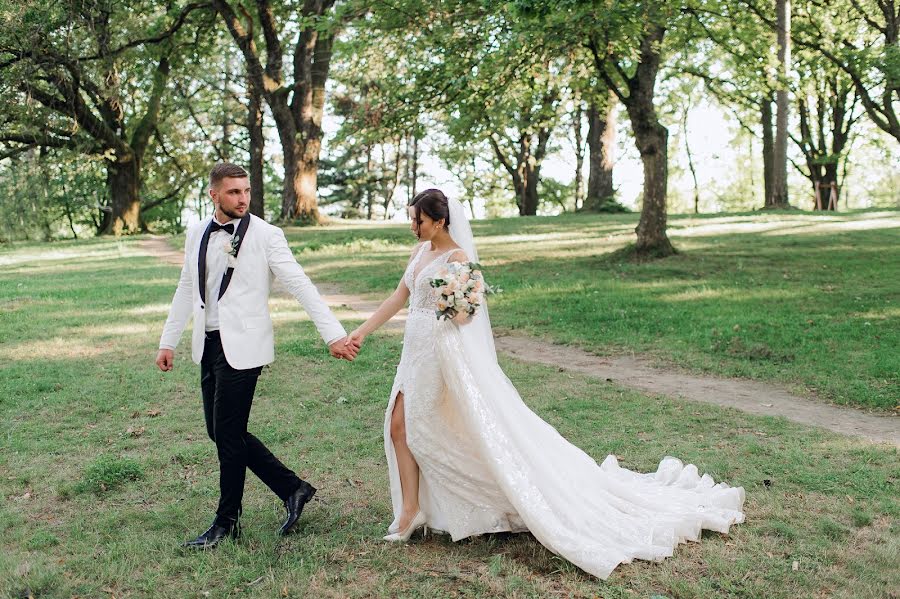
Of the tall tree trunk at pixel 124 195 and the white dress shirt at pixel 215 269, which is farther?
the tall tree trunk at pixel 124 195

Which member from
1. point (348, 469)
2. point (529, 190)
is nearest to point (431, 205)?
point (348, 469)

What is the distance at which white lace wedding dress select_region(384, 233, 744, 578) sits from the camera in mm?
4660

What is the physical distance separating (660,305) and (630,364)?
3.26 metres

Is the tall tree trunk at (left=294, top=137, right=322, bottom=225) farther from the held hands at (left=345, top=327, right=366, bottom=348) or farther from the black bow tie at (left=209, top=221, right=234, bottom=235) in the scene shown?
the held hands at (left=345, top=327, right=366, bottom=348)

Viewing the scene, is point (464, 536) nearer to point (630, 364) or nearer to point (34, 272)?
point (630, 364)

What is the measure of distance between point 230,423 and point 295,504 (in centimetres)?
75

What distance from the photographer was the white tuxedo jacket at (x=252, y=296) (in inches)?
186

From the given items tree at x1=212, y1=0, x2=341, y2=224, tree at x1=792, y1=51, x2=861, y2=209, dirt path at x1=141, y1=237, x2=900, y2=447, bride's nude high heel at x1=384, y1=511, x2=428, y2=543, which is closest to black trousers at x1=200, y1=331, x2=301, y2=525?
bride's nude high heel at x1=384, y1=511, x2=428, y2=543

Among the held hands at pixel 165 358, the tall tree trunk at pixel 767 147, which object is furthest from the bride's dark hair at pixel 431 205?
the tall tree trunk at pixel 767 147

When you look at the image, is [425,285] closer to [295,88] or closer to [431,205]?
[431,205]

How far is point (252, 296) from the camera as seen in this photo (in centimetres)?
483

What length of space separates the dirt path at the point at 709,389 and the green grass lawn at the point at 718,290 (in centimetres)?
33

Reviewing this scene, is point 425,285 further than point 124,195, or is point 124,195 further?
point 124,195

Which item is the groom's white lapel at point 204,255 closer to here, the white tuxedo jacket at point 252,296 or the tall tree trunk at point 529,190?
the white tuxedo jacket at point 252,296
